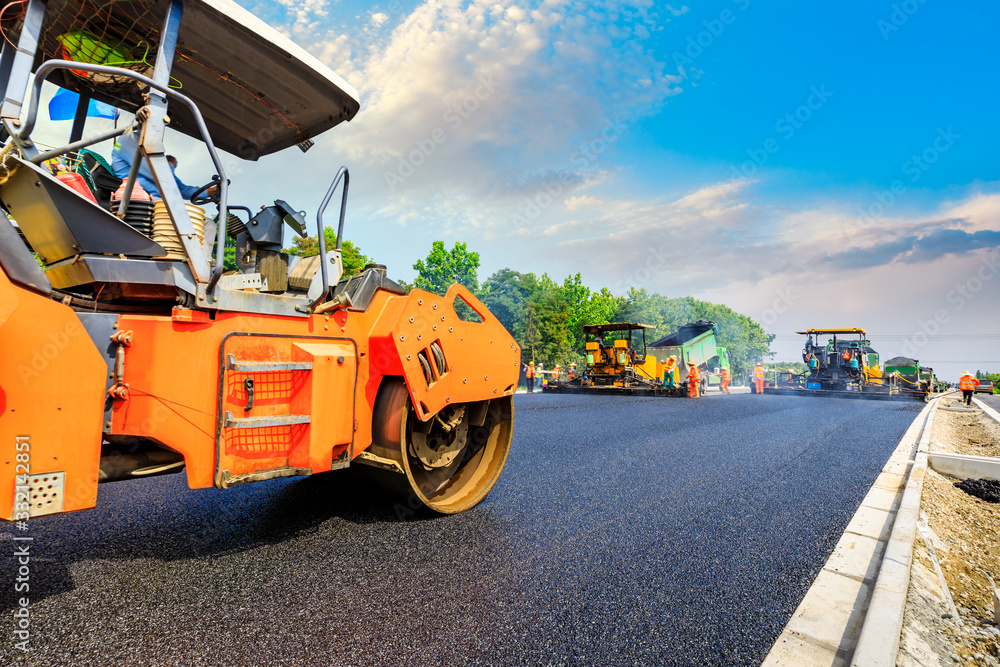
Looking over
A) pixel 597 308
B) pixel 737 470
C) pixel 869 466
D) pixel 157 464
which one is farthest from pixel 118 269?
pixel 597 308

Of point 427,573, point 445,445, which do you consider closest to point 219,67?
point 445,445

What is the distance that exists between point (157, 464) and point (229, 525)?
967 millimetres

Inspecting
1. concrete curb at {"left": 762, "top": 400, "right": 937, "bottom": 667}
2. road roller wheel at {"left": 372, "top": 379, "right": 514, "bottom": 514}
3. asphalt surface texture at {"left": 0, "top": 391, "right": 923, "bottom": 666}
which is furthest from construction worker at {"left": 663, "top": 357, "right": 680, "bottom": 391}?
road roller wheel at {"left": 372, "top": 379, "right": 514, "bottom": 514}

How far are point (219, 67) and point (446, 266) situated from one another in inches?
1331

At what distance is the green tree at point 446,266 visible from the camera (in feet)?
118

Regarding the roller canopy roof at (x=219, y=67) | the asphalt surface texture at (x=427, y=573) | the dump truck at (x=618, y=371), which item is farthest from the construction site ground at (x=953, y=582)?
the dump truck at (x=618, y=371)

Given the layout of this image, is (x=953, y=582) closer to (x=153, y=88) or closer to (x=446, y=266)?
(x=153, y=88)

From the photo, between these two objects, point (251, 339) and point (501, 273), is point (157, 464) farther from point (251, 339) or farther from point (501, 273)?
point (501, 273)

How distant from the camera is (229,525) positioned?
2.86m

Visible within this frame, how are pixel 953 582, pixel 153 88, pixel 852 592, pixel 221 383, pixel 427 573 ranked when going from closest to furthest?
1. pixel 153 88
2. pixel 221 383
3. pixel 852 592
4. pixel 427 573
5. pixel 953 582

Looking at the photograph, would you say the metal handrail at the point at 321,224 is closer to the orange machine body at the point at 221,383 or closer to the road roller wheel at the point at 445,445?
the orange machine body at the point at 221,383

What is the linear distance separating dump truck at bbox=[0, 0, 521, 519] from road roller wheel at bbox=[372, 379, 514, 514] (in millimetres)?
21

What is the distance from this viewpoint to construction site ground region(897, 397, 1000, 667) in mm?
1773

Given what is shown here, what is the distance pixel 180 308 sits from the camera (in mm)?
2002
